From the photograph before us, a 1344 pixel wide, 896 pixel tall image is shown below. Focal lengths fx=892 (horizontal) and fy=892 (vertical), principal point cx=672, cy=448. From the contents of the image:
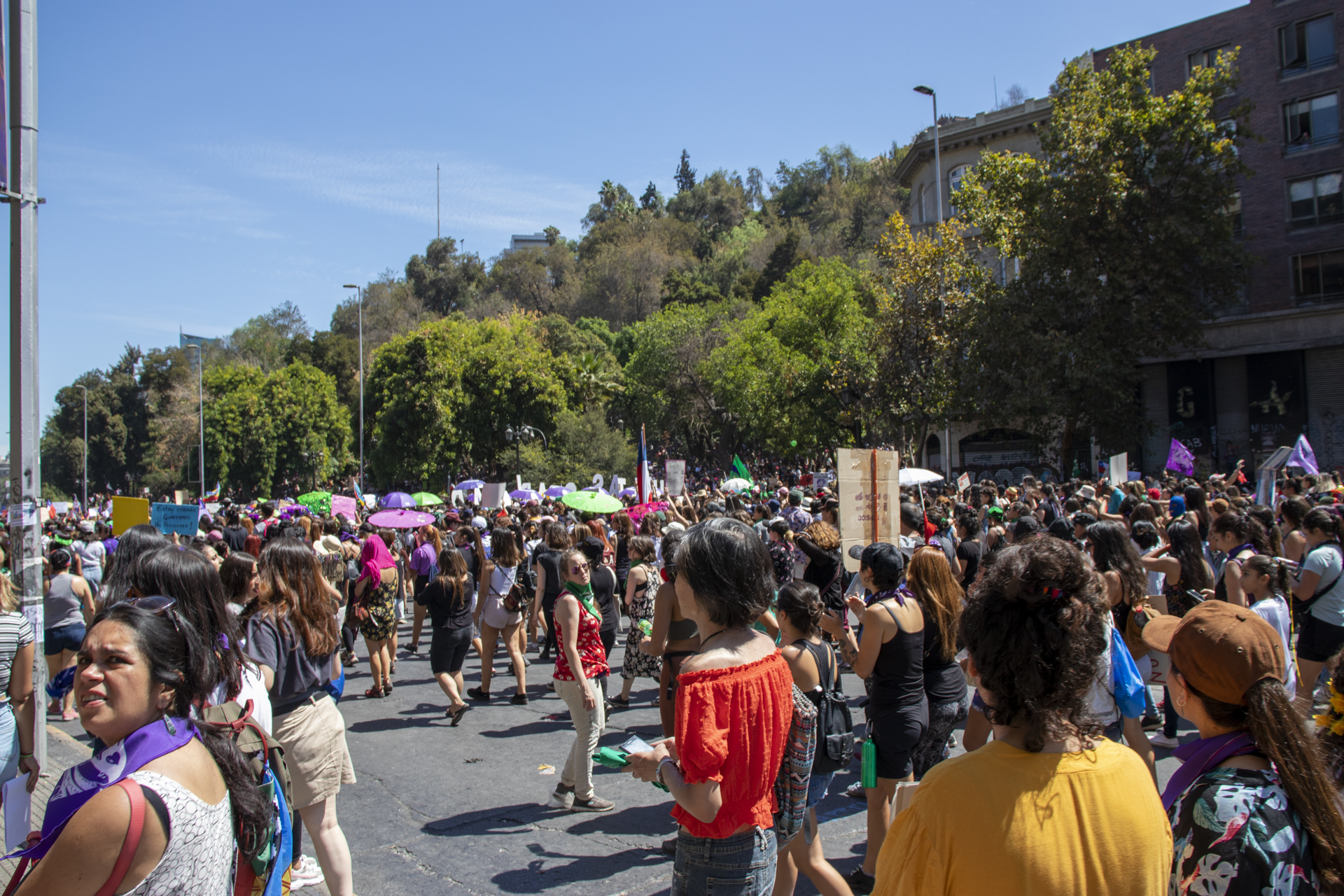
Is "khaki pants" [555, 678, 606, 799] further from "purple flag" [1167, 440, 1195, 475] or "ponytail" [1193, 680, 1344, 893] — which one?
"purple flag" [1167, 440, 1195, 475]

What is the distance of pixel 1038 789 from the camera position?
1842 mm

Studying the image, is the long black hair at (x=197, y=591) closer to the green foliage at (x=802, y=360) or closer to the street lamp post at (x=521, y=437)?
the street lamp post at (x=521, y=437)

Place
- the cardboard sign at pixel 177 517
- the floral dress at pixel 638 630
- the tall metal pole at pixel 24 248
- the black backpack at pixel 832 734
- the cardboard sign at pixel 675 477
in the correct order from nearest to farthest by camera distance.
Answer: the black backpack at pixel 832 734, the tall metal pole at pixel 24 248, the floral dress at pixel 638 630, the cardboard sign at pixel 177 517, the cardboard sign at pixel 675 477

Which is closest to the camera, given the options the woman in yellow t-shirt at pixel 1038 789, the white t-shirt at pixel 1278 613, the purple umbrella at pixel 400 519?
the woman in yellow t-shirt at pixel 1038 789

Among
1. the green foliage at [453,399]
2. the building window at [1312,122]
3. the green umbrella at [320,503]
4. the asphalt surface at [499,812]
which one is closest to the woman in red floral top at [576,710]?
the asphalt surface at [499,812]

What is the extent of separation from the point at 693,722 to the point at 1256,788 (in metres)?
1.37

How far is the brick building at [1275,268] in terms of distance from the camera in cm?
2975

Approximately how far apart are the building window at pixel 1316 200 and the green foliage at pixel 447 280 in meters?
60.7

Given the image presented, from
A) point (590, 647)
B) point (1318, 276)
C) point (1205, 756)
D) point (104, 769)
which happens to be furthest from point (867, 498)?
point (1318, 276)

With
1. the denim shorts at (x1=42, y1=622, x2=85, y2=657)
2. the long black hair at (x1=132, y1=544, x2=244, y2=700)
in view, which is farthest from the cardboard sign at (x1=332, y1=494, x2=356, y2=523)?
the long black hair at (x1=132, y1=544, x2=244, y2=700)

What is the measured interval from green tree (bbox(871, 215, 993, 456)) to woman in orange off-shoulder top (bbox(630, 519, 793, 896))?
27738 mm

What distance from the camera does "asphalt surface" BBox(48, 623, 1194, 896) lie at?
4879 millimetres

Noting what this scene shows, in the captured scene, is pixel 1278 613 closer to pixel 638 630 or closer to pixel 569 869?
pixel 569 869

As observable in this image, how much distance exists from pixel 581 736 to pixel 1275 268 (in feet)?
112
